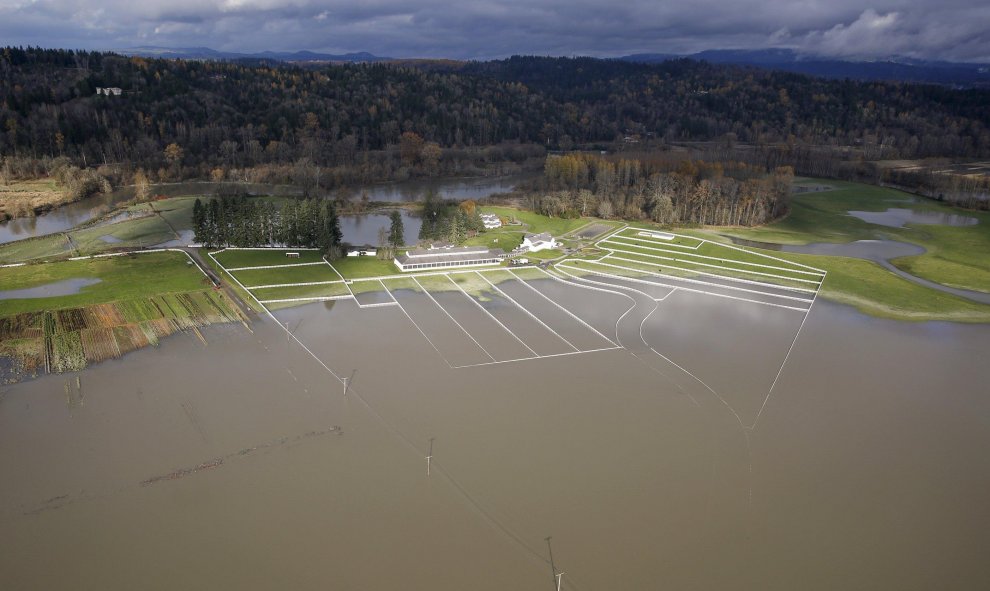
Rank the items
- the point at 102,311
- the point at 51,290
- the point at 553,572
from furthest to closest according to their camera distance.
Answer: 1. the point at 51,290
2. the point at 102,311
3. the point at 553,572

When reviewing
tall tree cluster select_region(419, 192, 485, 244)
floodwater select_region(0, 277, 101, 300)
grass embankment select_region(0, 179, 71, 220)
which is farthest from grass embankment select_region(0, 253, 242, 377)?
grass embankment select_region(0, 179, 71, 220)

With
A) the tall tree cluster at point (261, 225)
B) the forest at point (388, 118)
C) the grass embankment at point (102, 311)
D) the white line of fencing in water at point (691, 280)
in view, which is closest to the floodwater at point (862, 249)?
the white line of fencing in water at point (691, 280)

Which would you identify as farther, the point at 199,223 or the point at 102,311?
the point at 199,223

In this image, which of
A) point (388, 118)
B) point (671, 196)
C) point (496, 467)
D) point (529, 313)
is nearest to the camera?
point (496, 467)

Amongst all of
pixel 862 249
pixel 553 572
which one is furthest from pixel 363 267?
pixel 862 249

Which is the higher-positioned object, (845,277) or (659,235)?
(659,235)

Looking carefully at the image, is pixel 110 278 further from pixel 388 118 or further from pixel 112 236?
pixel 388 118

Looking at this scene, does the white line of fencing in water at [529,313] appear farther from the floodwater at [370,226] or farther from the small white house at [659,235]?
the small white house at [659,235]
